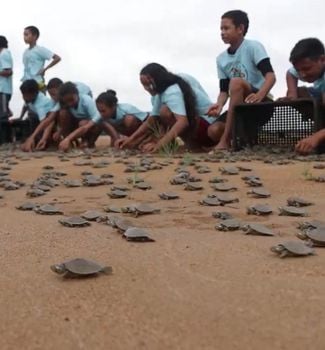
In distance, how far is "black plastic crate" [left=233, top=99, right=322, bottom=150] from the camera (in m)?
4.41

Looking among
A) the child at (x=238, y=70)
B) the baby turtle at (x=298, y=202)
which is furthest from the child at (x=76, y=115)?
the baby turtle at (x=298, y=202)

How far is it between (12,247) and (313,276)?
789 millimetres

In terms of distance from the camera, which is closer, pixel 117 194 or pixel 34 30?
pixel 117 194

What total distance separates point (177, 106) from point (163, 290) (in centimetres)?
380

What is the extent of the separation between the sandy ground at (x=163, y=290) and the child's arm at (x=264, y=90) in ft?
8.66

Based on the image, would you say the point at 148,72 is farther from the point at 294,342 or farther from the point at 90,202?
the point at 294,342

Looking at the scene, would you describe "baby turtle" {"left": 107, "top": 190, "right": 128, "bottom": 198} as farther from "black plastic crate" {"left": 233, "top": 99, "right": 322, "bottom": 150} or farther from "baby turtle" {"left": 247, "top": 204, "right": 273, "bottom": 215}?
"black plastic crate" {"left": 233, "top": 99, "right": 322, "bottom": 150}

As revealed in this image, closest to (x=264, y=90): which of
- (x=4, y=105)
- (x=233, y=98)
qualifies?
(x=233, y=98)

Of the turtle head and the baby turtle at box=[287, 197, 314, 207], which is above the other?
the turtle head

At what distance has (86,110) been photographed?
20.2 ft

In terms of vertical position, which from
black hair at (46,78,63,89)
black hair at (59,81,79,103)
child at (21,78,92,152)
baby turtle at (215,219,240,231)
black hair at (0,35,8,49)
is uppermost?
black hair at (0,35,8,49)

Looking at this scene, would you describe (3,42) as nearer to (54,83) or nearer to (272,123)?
(54,83)

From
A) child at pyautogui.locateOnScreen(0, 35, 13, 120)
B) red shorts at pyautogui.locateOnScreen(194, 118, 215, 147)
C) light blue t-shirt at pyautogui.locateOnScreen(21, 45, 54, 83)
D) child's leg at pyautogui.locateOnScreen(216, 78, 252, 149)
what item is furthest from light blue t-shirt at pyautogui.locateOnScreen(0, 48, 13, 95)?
child's leg at pyautogui.locateOnScreen(216, 78, 252, 149)

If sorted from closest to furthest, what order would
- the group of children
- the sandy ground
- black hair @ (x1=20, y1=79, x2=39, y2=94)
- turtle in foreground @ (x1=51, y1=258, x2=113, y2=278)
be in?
the sandy ground → turtle in foreground @ (x1=51, y1=258, x2=113, y2=278) → the group of children → black hair @ (x1=20, y1=79, x2=39, y2=94)
